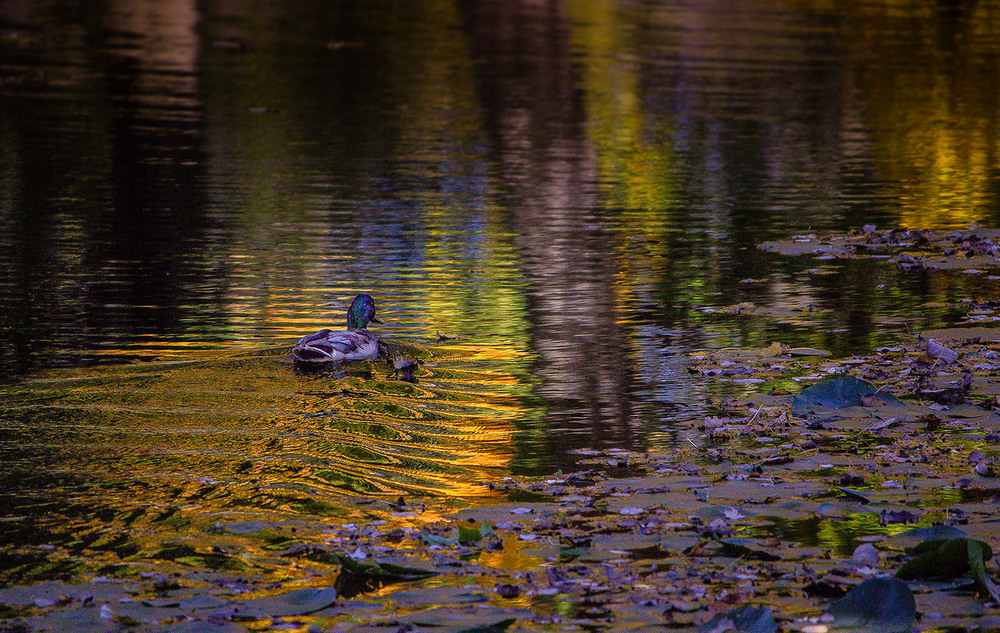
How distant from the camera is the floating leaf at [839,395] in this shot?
934 cm

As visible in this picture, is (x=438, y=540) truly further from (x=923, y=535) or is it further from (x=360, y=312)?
(x=360, y=312)

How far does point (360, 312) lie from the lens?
1103 centimetres

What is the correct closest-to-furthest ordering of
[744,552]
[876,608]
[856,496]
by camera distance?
[876,608]
[744,552]
[856,496]

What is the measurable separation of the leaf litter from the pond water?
0.43m

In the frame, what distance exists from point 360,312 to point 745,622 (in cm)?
563

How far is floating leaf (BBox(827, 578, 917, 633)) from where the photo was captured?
6.04 metres

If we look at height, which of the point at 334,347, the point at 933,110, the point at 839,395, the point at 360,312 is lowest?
the point at 839,395

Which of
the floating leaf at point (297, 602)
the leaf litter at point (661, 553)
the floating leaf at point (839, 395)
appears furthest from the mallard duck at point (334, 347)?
the floating leaf at point (297, 602)

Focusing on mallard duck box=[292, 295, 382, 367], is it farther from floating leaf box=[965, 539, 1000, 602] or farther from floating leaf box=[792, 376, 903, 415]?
floating leaf box=[965, 539, 1000, 602]

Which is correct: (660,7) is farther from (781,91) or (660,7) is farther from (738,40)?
(781,91)

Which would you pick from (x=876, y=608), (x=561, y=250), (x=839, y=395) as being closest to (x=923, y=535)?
(x=876, y=608)

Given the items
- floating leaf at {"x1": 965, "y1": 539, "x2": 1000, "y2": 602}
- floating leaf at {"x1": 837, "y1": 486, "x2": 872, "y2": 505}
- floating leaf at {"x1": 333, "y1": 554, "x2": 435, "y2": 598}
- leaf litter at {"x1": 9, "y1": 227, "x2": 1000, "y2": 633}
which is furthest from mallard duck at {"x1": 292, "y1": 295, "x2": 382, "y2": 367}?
Result: floating leaf at {"x1": 965, "y1": 539, "x2": 1000, "y2": 602}

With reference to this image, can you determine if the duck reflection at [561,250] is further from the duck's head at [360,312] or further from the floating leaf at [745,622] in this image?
the floating leaf at [745,622]

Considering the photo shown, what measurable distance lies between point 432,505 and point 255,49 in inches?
1096
